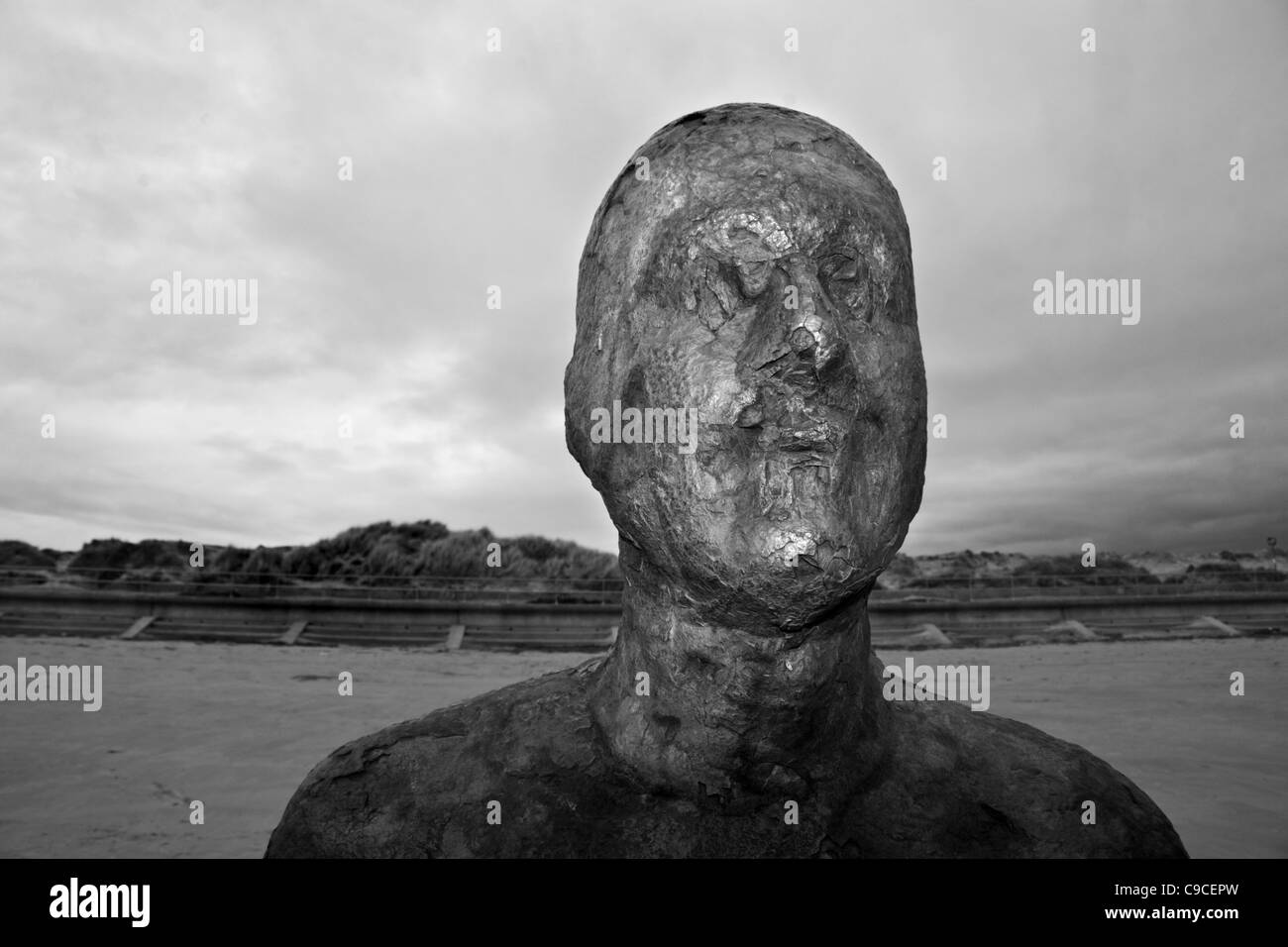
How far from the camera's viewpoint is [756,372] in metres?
2.76

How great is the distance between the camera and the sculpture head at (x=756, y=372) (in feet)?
8.96

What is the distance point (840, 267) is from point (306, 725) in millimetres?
7360

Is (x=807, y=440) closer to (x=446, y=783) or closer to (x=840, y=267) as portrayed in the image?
(x=840, y=267)

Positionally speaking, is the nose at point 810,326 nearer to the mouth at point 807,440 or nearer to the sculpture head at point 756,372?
the sculpture head at point 756,372

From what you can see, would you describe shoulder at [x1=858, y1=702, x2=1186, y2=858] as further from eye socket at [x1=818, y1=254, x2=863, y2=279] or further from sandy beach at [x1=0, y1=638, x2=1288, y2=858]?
sandy beach at [x1=0, y1=638, x2=1288, y2=858]

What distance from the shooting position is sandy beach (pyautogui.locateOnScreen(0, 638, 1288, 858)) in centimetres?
541

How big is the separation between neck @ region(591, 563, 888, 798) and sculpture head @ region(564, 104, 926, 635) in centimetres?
10

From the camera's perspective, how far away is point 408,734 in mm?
→ 3635

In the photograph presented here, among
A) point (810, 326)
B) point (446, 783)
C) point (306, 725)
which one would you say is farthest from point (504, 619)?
point (810, 326)

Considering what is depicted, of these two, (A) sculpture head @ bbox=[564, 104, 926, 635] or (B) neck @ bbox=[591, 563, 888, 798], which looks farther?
(B) neck @ bbox=[591, 563, 888, 798]

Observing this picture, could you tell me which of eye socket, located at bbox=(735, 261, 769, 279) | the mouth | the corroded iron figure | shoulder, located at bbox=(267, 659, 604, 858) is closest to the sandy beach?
shoulder, located at bbox=(267, 659, 604, 858)

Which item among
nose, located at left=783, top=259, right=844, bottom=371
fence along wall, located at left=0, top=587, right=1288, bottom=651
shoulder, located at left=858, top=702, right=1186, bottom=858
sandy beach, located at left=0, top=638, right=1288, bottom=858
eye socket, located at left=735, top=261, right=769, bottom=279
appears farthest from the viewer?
fence along wall, located at left=0, top=587, right=1288, bottom=651
